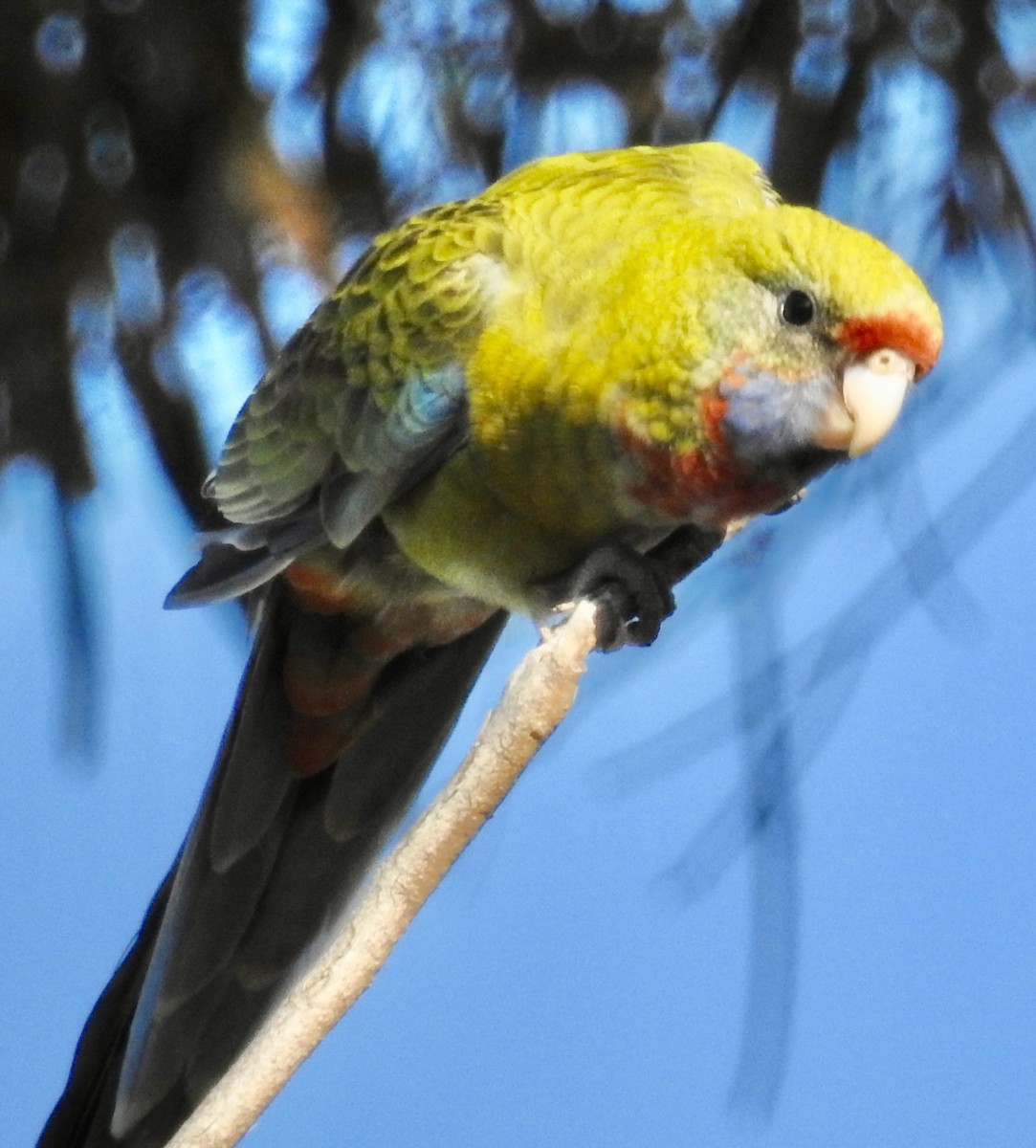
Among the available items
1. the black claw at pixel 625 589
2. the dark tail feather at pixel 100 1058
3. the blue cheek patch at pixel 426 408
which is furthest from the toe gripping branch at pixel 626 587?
the dark tail feather at pixel 100 1058

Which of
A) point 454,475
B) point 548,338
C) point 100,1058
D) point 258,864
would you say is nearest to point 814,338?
point 548,338

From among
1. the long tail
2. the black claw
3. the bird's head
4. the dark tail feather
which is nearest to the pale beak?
the bird's head

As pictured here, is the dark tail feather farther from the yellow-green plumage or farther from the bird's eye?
the bird's eye

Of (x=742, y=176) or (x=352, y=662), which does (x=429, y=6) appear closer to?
(x=742, y=176)

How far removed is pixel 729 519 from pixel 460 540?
24 centimetres

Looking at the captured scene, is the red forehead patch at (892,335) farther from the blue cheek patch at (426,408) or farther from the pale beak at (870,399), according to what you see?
the blue cheek patch at (426,408)

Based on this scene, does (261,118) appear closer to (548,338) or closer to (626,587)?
(548,338)

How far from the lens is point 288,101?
1451mm

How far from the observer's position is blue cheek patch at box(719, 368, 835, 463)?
921mm

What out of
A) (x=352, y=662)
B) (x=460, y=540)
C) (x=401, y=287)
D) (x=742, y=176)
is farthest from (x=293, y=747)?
(x=742, y=176)

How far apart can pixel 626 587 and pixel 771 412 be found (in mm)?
222

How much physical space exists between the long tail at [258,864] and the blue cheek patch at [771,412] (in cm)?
46

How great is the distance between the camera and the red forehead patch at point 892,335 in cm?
88

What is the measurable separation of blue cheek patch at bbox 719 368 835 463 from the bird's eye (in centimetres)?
4
